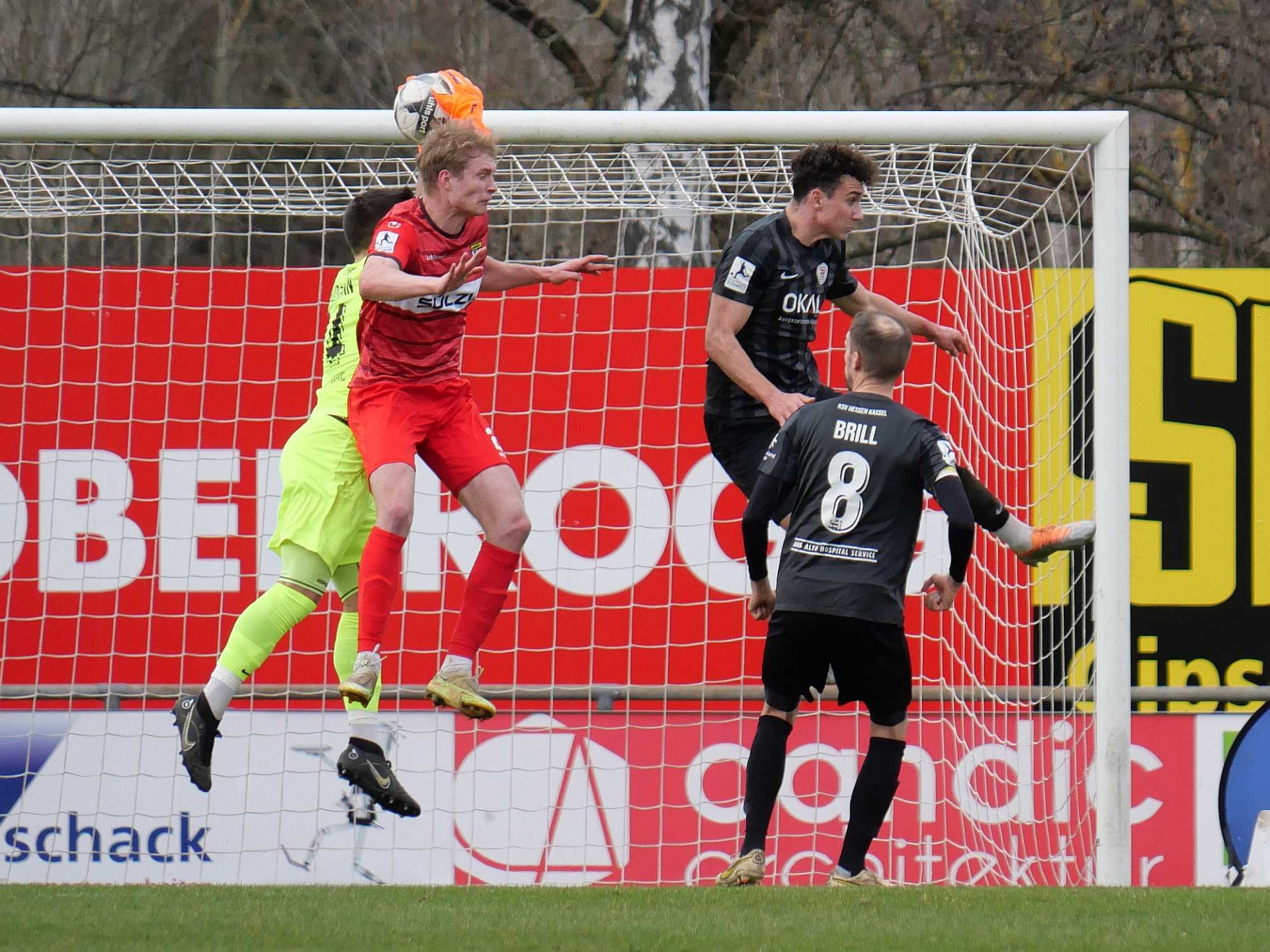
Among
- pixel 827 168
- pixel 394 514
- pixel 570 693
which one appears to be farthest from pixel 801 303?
pixel 570 693

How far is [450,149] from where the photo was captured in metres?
4.78

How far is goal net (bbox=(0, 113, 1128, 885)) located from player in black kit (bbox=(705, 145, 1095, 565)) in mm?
1629

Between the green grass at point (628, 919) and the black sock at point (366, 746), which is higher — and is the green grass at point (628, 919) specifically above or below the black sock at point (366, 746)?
below

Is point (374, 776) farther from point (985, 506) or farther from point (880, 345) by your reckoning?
point (985, 506)

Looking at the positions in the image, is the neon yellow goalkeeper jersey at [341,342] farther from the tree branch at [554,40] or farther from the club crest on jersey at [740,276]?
the tree branch at [554,40]

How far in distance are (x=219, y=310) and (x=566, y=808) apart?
285 cm

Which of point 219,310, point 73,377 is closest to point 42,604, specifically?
point 73,377

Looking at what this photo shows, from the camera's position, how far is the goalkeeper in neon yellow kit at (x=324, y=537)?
5090 millimetres

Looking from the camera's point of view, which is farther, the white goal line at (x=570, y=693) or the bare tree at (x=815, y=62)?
the bare tree at (x=815, y=62)

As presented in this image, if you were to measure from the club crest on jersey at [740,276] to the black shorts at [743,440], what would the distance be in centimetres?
45

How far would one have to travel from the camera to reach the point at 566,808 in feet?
23.5

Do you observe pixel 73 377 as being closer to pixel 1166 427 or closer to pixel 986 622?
pixel 986 622

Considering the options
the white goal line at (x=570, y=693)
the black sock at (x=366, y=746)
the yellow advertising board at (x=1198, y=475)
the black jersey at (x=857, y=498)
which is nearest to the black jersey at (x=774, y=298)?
the black jersey at (x=857, y=498)

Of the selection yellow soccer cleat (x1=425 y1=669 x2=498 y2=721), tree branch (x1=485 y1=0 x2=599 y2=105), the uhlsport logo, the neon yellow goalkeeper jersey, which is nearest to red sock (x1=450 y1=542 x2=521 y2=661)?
yellow soccer cleat (x1=425 y1=669 x2=498 y2=721)
